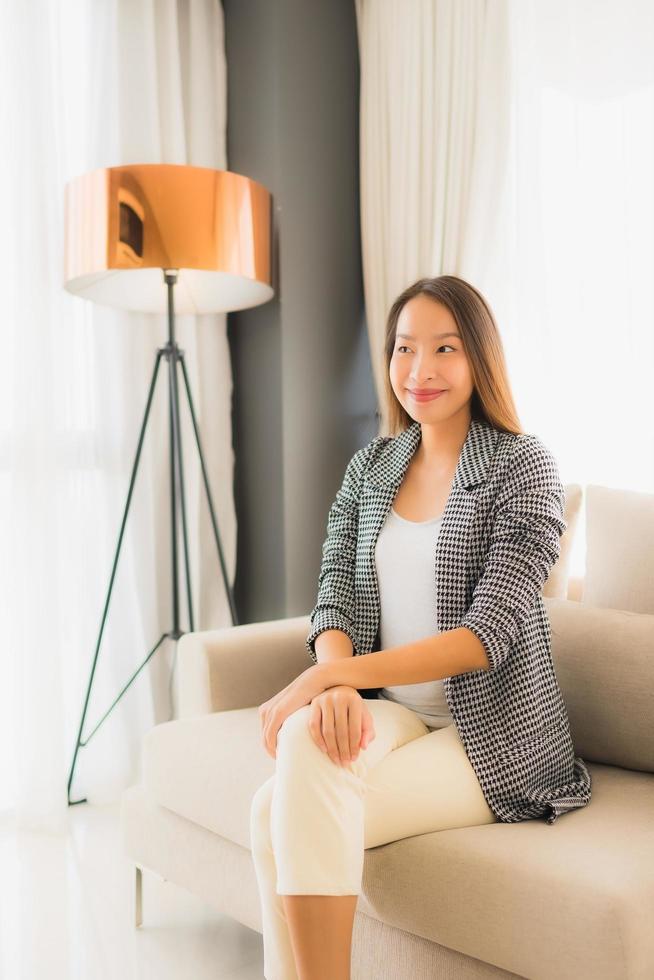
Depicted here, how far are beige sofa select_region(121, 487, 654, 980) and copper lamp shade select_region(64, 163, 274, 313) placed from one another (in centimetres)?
95

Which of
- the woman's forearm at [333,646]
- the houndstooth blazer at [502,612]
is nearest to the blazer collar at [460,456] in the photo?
the houndstooth blazer at [502,612]

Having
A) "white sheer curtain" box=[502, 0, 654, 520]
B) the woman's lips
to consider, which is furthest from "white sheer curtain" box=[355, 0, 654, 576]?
the woman's lips

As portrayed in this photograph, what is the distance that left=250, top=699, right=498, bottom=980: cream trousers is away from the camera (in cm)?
120

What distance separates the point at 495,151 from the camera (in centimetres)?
246

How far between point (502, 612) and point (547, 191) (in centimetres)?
143

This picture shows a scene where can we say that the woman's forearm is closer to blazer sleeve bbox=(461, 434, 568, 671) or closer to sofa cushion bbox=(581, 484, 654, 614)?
blazer sleeve bbox=(461, 434, 568, 671)

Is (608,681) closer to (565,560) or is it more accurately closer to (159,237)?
(565,560)

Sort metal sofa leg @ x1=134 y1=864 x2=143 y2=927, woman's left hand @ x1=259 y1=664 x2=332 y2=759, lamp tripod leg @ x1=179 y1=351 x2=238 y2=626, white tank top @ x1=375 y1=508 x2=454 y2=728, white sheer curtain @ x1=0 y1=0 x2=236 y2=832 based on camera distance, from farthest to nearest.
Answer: lamp tripod leg @ x1=179 y1=351 x2=238 y2=626, white sheer curtain @ x1=0 y1=0 x2=236 y2=832, metal sofa leg @ x1=134 y1=864 x2=143 y2=927, white tank top @ x1=375 y1=508 x2=454 y2=728, woman's left hand @ x1=259 y1=664 x2=332 y2=759

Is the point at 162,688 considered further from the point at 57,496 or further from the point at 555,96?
the point at 555,96

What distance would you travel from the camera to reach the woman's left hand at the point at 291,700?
1347 mm

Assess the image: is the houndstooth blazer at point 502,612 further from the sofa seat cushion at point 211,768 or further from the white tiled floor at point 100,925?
the white tiled floor at point 100,925

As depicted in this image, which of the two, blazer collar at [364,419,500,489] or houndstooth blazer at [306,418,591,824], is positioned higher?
blazer collar at [364,419,500,489]

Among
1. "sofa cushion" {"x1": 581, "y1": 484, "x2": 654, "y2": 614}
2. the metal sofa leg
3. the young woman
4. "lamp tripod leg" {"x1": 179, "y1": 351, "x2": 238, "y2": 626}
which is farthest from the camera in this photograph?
"lamp tripod leg" {"x1": 179, "y1": 351, "x2": 238, "y2": 626}

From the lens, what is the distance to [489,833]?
1.30 m
